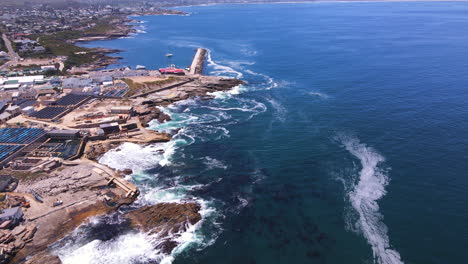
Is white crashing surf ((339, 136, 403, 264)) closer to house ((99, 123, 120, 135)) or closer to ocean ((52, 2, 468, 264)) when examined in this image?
ocean ((52, 2, 468, 264))

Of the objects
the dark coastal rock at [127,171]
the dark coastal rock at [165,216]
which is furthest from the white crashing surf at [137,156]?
the dark coastal rock at [165,216]

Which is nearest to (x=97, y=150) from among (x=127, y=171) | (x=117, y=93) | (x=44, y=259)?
(x=127, y=171)

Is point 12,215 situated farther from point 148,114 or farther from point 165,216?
point 148,114

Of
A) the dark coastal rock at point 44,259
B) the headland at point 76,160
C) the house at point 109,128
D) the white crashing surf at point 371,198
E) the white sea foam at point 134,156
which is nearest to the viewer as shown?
the dark coastal rock at point 44,259

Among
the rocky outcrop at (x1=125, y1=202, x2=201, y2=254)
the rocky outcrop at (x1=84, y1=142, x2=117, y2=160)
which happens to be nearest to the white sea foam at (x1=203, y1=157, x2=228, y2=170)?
the rocky outcrop at (x1=125, y1=202, x2=201, y2=254)

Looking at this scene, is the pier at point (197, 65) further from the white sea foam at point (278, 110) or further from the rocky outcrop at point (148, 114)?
the white sea foam at point (278, 110)

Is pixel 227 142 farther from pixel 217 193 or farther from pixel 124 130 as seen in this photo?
pixel 124 130
